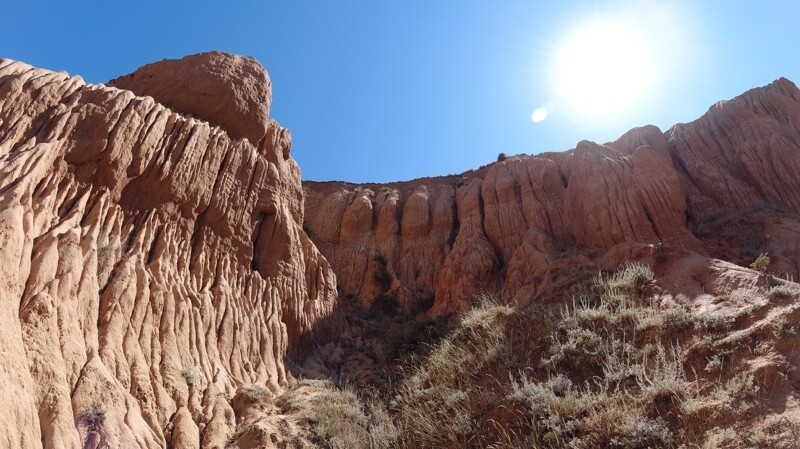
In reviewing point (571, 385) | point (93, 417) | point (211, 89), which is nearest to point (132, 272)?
point (93, 417)

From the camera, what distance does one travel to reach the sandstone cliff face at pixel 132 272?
9.36 m

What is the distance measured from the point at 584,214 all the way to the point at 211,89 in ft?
56.0

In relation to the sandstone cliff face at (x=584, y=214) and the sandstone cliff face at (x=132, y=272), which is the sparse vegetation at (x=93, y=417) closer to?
the sandstone cliff face at (x=132, y=272)

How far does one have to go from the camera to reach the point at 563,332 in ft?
36.0

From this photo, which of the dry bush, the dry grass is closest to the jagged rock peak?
the dry grass

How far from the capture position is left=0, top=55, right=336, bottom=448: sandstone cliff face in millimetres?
9359

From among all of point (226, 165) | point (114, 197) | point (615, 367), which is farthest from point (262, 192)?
point (615, 367)

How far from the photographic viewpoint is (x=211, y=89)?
1909cm

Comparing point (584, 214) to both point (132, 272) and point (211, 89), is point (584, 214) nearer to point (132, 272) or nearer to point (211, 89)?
point (211, 89)

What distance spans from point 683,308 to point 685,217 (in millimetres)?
14428

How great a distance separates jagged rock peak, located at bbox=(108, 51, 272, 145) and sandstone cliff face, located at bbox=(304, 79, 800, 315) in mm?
11820

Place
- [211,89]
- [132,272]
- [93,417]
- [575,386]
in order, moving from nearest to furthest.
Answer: [575,386] → [93,417] → [132,272] → [211,89]

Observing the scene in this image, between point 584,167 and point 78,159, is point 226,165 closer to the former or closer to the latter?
point 78,159

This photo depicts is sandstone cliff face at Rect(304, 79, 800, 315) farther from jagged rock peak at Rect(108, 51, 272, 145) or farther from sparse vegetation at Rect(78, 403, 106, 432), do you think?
sparse vegetation at Rect(78, 403, 106, 432)
